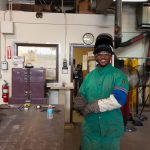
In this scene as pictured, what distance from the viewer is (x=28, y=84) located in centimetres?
461

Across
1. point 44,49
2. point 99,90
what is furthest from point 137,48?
point 99,90

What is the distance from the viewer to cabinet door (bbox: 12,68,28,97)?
4605mm

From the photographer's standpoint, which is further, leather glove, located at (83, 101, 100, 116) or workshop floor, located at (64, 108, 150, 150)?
workshop floor, located at (64, 108, 150, 150)

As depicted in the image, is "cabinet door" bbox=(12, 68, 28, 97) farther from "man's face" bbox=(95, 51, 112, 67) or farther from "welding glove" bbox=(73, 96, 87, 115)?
"man's face" bbox=(95, 51, 112, 67)

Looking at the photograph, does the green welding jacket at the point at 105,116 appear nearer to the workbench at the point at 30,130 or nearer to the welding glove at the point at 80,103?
the welding glove at the point at 80,103

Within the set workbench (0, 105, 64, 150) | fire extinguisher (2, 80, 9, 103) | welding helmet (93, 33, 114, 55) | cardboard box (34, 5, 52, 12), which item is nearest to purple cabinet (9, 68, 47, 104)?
fire extinguisher (2, 80, 9, 103)

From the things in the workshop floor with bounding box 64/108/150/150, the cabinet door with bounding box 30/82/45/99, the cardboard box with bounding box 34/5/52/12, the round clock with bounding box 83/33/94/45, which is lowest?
the workshop floor with bounding box 64/108/150/150

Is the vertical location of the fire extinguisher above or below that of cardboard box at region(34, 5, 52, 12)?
below

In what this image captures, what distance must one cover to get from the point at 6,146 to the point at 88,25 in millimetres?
3948

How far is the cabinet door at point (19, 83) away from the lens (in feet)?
15.1

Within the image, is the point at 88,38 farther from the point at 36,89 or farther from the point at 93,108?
the point at 93,108

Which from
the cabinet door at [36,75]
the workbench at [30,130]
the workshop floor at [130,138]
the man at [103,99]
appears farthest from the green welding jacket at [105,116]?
the cabinet door at [36,75]

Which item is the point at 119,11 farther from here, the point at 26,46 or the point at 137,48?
the point at 137,48

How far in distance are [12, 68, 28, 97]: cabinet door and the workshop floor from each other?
1.19m
